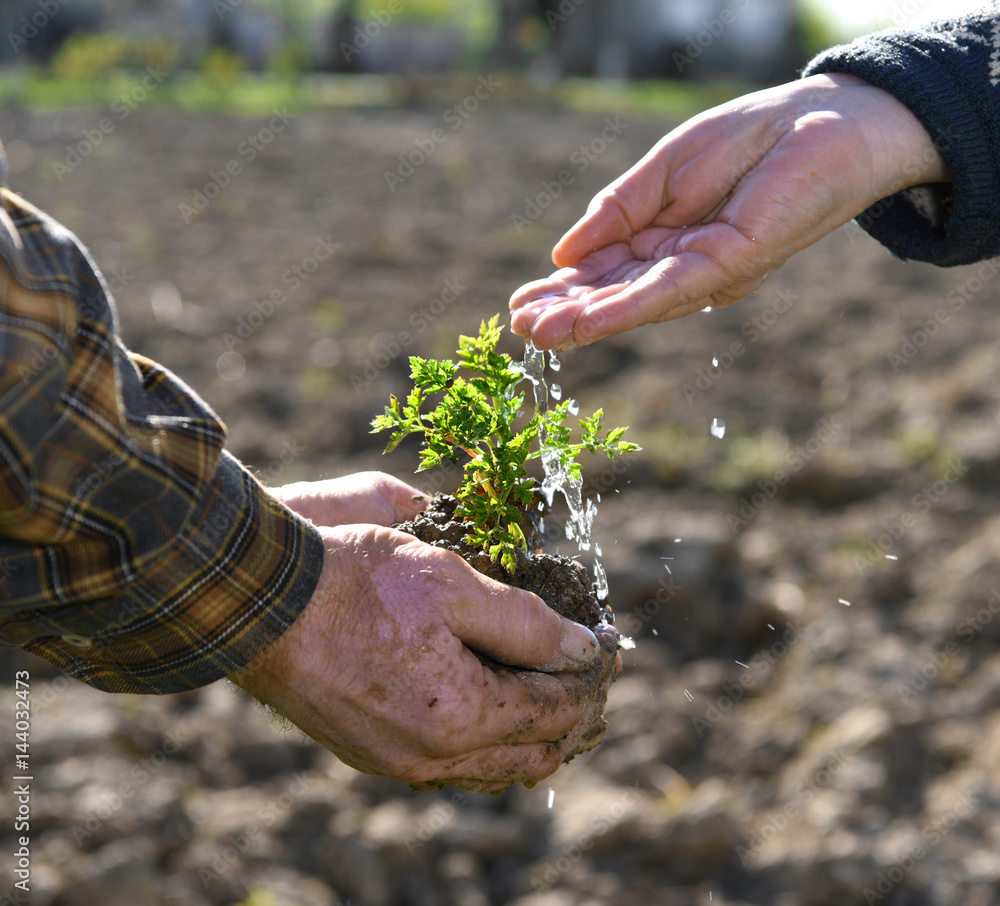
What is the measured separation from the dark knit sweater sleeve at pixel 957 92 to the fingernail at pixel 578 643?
1573 millimetres

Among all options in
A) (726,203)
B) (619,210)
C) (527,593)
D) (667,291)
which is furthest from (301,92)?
(527,593)

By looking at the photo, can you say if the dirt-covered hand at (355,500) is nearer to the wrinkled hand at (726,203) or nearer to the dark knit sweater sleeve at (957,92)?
the wrinkled hand at (726,203)

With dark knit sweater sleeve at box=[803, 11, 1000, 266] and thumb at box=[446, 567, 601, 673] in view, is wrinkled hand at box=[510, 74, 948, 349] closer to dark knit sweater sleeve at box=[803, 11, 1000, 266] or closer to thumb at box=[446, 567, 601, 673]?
dark knit sweater sleeve at box=[803, 11, 1000, 266]

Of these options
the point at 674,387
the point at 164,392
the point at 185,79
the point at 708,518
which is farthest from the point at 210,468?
the point at 185,79

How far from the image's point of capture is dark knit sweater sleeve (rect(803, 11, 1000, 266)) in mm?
2629

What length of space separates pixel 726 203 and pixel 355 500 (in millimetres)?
1340

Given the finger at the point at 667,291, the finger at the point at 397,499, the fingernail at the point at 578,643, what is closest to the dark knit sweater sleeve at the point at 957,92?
the finger at the point at 667,291

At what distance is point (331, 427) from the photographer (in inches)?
259

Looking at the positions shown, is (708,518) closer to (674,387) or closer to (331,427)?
(674,387)

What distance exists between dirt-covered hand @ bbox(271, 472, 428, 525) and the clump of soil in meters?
0.15

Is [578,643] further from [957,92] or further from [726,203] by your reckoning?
[957,92]

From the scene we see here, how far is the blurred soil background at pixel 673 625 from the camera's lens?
3.77m

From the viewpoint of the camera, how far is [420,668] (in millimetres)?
2115

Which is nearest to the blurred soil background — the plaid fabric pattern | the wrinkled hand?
the wrinkled hand
